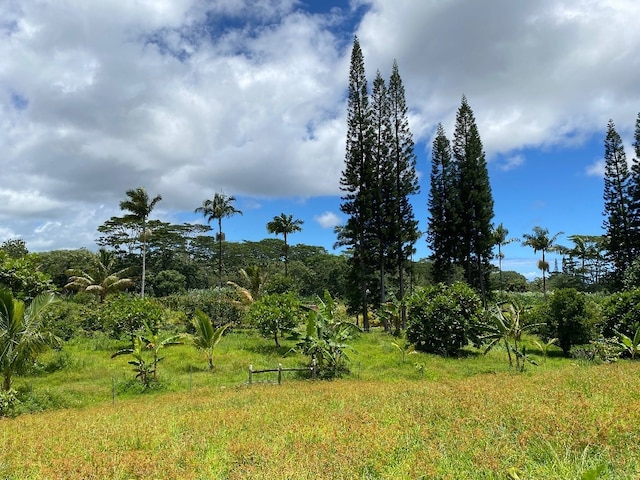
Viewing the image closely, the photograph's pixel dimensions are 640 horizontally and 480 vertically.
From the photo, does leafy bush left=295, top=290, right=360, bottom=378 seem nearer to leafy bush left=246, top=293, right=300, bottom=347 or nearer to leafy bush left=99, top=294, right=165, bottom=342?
leafy bush left=246, top=293, right=300, bottom=347

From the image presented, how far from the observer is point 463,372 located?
17188mm

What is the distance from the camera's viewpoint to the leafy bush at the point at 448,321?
72.3 ft

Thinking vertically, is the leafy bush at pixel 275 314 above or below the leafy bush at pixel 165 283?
below

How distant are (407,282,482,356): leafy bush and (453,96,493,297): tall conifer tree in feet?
49.7

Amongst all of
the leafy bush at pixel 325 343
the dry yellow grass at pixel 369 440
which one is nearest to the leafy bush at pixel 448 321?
the leafy bush at pixel 325 343

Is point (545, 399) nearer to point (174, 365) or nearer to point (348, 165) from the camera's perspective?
point (174, 365)

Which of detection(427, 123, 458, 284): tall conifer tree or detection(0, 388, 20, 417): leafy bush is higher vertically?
detection(427, 123, 458, 284): tall conifer tree

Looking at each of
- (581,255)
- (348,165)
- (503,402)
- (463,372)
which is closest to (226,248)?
(348,165)

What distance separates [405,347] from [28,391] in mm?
16731

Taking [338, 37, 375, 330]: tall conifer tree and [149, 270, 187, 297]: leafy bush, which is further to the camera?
[149, 270, 187, 297]: leafy bush

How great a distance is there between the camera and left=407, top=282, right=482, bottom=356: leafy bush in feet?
72.3

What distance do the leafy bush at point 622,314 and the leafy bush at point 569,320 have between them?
653mm

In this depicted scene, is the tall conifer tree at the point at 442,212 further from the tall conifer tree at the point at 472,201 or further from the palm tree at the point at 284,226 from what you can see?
the palm tree at the point at 284,226

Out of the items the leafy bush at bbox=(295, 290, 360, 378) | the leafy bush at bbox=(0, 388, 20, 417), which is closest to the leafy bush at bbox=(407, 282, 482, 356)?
the leafy bush at bbox=(295, 290, 360, 378)
